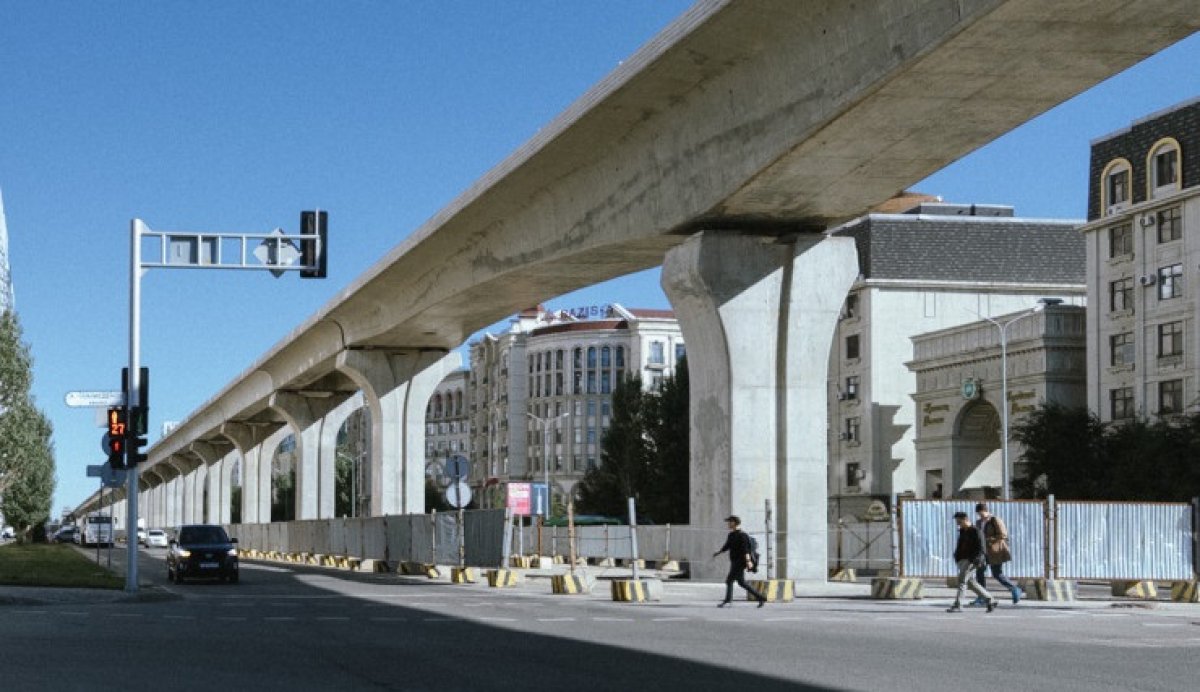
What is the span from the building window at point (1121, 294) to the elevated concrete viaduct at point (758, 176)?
122ft

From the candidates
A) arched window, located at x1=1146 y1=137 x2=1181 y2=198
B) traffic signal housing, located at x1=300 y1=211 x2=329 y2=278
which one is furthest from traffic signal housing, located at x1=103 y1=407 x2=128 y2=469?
arched window, located at x1=1146 y1=137 x2=1181 y2=198

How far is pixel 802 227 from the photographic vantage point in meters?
31.0

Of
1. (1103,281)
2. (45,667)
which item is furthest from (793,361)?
(1103,281)

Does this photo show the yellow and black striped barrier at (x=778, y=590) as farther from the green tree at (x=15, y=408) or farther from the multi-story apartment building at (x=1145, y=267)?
the green tree at (x=15, y=408)

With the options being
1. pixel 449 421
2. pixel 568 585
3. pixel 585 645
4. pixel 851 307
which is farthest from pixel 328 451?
pixel 449 421

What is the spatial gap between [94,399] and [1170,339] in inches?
1976

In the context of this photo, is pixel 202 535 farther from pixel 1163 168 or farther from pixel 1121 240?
pixel 1121 240

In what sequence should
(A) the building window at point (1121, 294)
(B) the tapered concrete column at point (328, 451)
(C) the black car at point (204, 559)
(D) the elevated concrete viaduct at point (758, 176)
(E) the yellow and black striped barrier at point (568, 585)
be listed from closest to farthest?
(D) the elevated concrete viaduct at point (758, 176) → (E) the yellow and black striped barrier at point (568, 585) → (C) the black car at point (204, 559) → (A) the building window at point (1121, 294) → (B) the tapered concrete column at point (328, 451)

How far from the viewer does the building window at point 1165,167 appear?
235 feet

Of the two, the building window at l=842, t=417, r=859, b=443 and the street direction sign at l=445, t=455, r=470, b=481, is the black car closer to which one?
the street direction sign at l=445, t=455, r=470, b=481

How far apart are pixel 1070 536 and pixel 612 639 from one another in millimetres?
14978

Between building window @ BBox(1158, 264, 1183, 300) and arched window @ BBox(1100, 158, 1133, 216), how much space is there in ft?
14.0

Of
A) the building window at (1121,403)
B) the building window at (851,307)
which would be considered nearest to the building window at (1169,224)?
the building window at (1121,403)

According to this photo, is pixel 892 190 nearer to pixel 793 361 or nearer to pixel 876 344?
pixel 793 361
